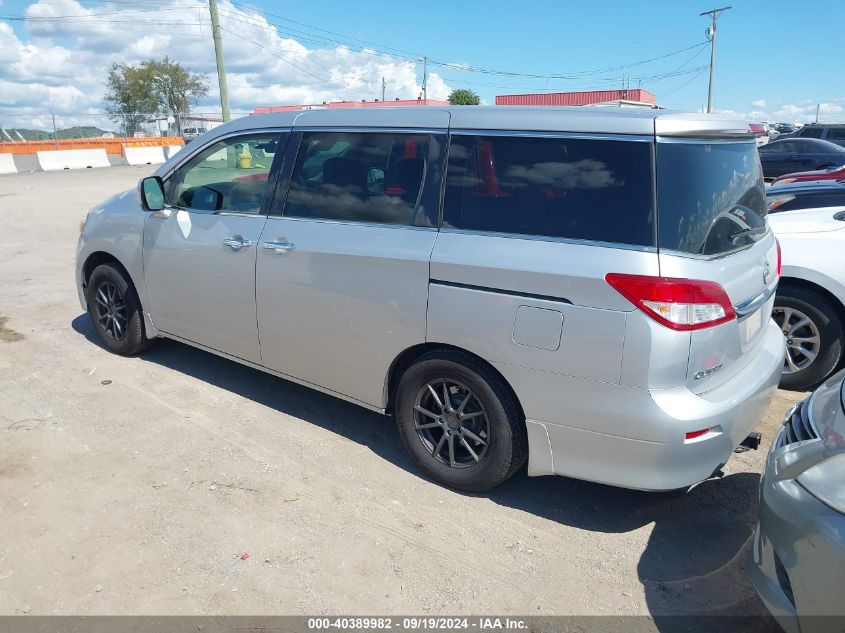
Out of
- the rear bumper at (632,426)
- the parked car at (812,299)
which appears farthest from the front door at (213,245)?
the parked car at (812,299)

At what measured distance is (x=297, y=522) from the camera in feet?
10.7

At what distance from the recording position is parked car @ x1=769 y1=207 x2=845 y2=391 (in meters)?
4.50

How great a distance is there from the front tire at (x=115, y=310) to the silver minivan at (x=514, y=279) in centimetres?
103

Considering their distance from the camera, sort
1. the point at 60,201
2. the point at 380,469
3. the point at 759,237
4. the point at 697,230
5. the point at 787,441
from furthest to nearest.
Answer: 1. the point at 60,201
2. the point at 380,469
3. the point at 759,237
4. the point at 697,230
5. the point at 787,441

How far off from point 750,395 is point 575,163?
140 cm

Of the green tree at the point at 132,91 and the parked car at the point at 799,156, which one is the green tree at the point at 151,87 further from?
the parked car at the point at 799,156

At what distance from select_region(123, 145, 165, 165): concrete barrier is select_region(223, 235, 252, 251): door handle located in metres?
30.9

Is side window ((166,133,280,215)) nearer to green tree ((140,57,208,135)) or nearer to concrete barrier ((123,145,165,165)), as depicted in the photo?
concrete barrier ((123,145,165,165))

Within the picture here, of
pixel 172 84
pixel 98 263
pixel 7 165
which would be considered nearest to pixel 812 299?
pixel 98 263

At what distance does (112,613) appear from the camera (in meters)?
2.65

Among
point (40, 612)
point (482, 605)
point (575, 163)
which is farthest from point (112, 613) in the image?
point (575, 163)

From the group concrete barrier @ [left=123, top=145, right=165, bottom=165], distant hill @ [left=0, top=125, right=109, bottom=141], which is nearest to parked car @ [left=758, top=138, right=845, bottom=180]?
concrete barrier @ [left=123, top=145, right=165, bottom=165]

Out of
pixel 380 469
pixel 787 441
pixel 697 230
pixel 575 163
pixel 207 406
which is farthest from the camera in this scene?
pixel 207 406

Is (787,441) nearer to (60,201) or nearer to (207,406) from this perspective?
(207,406)
